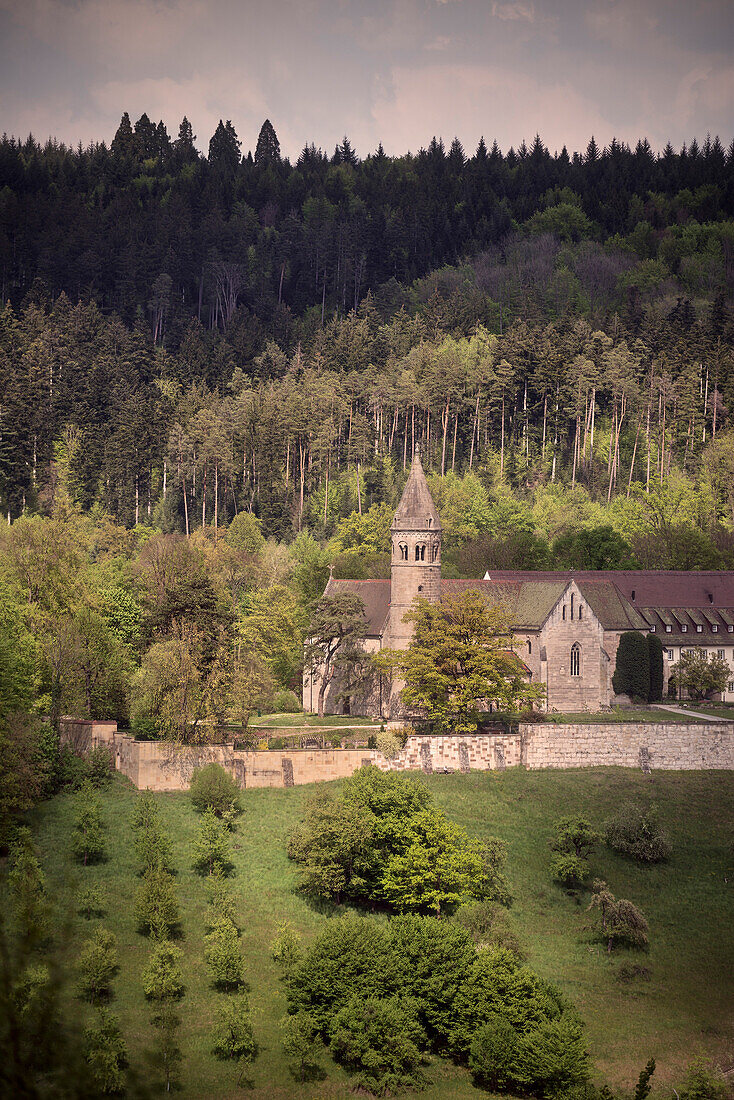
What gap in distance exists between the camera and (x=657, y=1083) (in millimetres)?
33969

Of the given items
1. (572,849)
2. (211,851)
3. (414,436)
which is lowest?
(572,849)

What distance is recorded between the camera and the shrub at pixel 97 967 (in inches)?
1357

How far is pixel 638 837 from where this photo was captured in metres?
51.1

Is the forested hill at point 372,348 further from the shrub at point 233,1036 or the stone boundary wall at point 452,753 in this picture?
the shrub at point 233,1036

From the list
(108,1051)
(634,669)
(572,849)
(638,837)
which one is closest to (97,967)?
(108,1051)

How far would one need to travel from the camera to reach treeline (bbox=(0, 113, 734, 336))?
152875 mm

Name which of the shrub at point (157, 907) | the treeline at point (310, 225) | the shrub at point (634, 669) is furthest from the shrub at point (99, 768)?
the treeline at point (310, 225)

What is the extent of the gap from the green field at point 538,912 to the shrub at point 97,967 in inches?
24.4

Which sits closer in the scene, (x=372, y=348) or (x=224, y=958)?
(x=224, y=958)

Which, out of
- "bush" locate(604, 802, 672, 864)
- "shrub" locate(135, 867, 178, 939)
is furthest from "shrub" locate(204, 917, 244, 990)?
"bush" locate(604, 802, 672, 864)

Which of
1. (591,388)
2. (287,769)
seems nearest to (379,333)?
(591,388)

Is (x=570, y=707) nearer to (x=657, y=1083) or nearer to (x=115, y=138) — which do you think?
(x=657, y=1083)

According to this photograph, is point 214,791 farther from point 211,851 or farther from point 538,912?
point 538,912

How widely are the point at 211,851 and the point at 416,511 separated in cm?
2739
